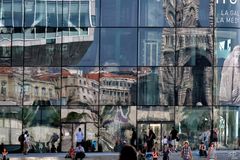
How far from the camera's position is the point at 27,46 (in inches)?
1462

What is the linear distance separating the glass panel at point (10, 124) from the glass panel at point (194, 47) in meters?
9.27

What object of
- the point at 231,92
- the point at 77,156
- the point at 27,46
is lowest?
the point at 77,156

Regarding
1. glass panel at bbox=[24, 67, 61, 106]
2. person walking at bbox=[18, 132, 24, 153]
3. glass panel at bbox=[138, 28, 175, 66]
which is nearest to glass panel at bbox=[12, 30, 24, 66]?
glass panel at bbox=[24, 67, 61, 106]

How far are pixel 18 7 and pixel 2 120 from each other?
6.22m

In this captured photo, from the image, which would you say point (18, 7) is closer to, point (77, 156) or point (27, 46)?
point (27, 46)

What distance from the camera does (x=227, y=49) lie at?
37.4 metres

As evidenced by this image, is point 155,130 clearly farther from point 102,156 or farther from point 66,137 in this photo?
point 66,137

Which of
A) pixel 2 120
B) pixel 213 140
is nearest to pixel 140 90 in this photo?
pixel 213 140

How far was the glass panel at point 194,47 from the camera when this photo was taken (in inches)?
1469

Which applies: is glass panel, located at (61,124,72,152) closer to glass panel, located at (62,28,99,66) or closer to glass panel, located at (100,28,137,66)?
glass panel, located at (62,28,99,66)

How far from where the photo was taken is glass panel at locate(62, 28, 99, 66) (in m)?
37.0

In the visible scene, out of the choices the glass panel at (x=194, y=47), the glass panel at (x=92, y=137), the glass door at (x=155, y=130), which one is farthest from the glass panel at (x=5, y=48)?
the glass panel at (x=194, y=47)

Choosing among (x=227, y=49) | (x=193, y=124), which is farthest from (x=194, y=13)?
(x=193, y=124)

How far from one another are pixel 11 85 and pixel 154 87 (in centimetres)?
780
